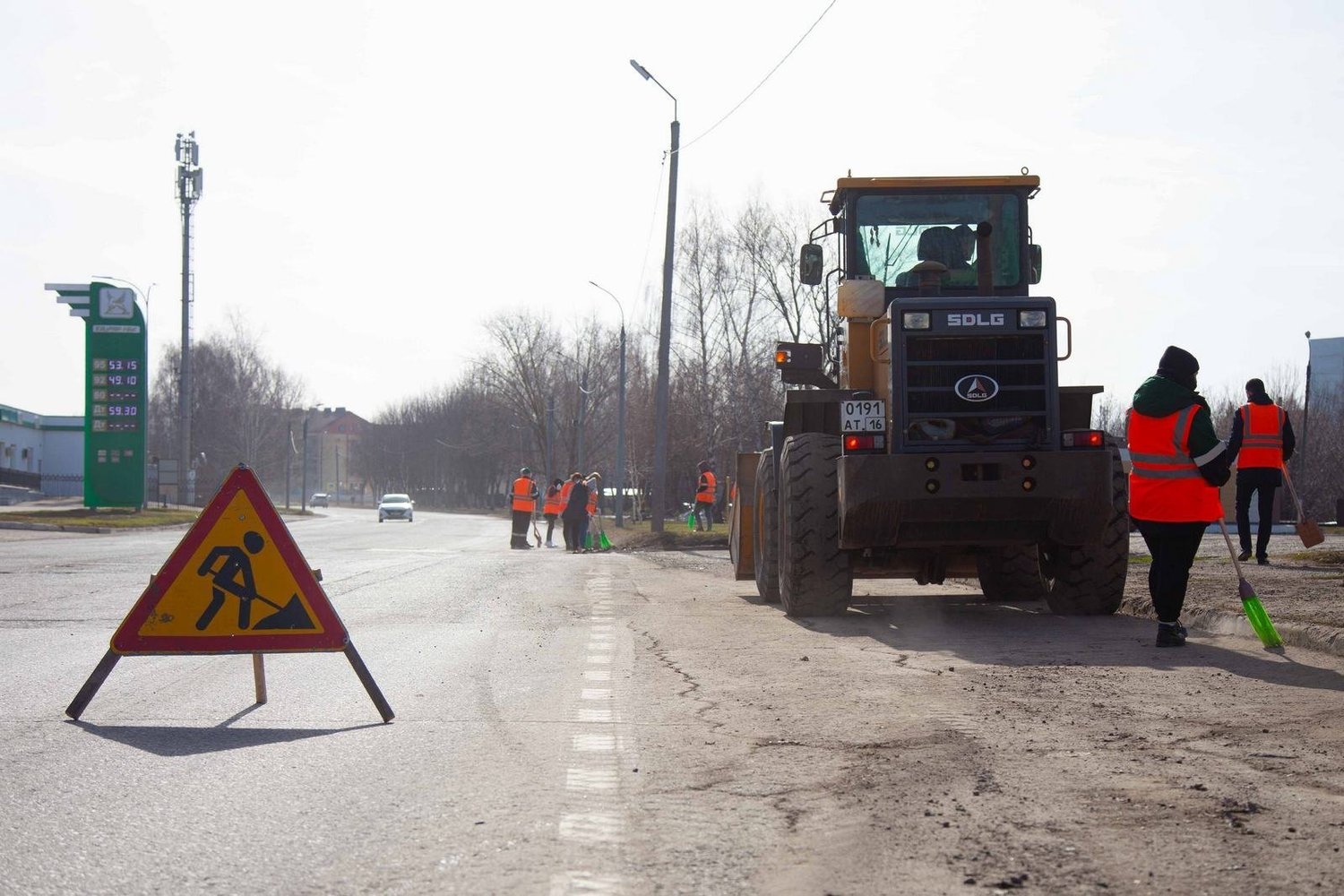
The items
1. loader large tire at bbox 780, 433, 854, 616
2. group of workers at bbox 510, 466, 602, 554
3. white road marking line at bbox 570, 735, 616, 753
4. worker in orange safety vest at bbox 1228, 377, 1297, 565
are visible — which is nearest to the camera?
white road marking line at bbox 570, 735, 616, 753

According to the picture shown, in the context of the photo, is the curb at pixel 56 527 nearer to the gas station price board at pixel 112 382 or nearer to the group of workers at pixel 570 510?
the gas station price board at pixel 112 382

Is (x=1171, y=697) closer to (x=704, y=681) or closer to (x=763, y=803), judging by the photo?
(x=704, y=681)

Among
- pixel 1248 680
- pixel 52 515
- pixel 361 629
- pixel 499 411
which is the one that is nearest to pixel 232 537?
pixel 361 629

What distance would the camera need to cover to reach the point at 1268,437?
52.6ft

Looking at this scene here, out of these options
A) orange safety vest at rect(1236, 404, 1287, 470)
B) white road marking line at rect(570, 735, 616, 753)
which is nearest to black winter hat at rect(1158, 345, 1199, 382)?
white road marking line at rect(570, 735, 616, 753)

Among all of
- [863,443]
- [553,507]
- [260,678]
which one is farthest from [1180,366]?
[553,507]

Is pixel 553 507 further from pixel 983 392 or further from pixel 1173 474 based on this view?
pixel 1173 474

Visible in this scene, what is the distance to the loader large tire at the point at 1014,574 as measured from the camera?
1390 cm

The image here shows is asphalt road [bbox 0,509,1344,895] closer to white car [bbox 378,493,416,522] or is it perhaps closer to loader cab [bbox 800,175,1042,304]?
loader cab [bbox 800,175,1042,304]

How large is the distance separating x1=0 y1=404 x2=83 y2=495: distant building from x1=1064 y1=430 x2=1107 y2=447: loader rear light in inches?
3485

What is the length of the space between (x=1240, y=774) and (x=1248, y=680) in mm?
2754

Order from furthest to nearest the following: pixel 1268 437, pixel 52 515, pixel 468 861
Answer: pixel 52 515 → pixel 1268 437 → pixel 468 861

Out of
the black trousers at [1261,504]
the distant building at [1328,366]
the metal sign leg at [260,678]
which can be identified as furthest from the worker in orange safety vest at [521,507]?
the distant building at [1328,366]

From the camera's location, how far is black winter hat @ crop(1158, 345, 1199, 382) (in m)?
9.98
